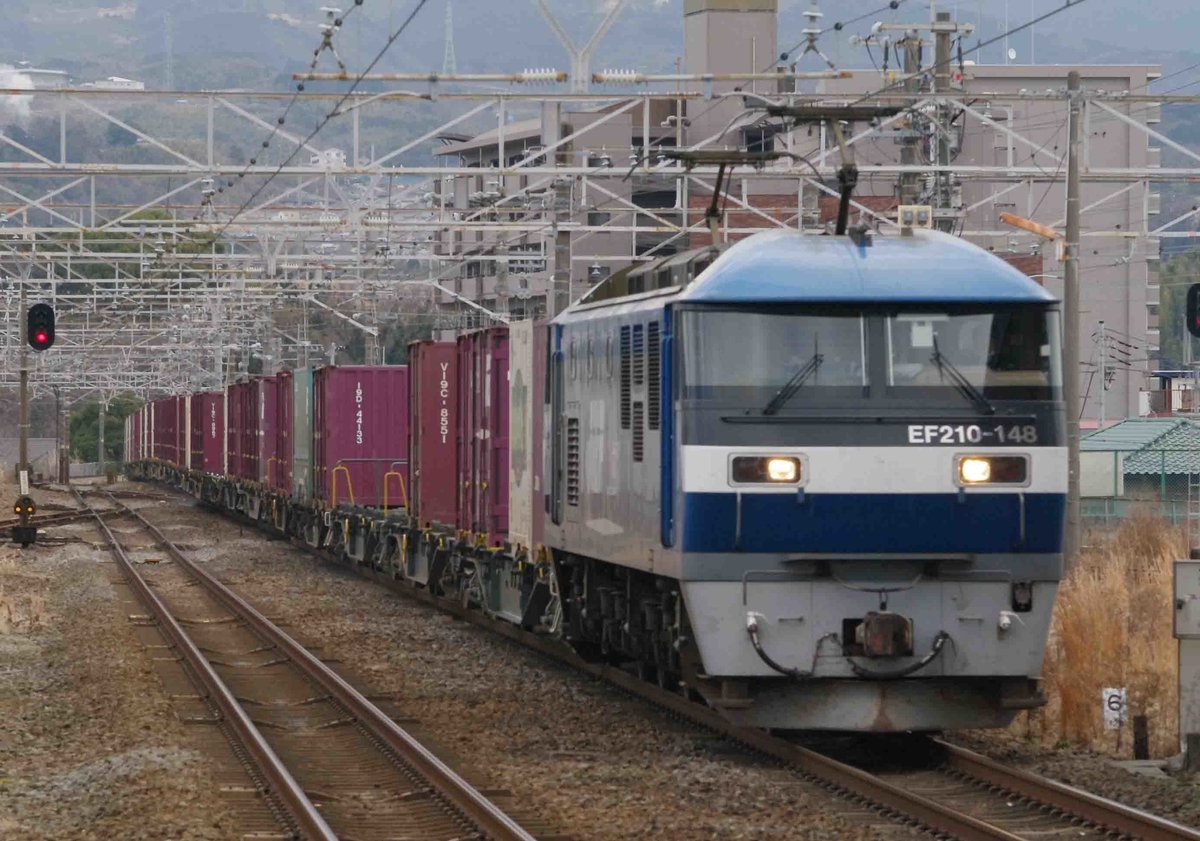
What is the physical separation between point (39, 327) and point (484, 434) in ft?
28.6

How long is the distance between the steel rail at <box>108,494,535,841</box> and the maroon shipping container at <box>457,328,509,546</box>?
236 centimetres

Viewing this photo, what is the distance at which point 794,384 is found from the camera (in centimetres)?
1091

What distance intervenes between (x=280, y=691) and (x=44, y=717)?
92.7 inches

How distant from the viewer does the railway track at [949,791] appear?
9.20 meters

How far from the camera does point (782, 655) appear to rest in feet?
35.6

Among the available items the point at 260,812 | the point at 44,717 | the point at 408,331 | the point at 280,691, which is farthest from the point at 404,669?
the point at 408,331

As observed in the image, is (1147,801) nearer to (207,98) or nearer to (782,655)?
(782,655)

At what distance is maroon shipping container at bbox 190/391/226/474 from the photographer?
48.2 metres

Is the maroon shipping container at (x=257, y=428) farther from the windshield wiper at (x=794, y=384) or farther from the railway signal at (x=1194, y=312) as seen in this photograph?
the windshield wiper at (x=794, y=384)

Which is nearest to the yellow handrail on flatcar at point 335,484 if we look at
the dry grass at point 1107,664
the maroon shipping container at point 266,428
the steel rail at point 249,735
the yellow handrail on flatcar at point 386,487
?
the yellow handrail on flatcar at point 386,487

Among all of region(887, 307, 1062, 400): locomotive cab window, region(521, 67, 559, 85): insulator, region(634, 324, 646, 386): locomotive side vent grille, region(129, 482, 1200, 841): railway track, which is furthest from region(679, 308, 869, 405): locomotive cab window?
region(521, 67, 559, 85): insulator

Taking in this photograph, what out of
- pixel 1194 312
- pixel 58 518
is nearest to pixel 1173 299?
pixel 58 518

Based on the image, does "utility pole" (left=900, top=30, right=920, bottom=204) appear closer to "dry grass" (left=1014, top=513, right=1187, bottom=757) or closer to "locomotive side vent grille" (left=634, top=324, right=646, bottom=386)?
"dry grass" (left=1014, top=513, right=1187, bottom=757)

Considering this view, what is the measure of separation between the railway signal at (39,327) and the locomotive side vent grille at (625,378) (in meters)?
15.6
